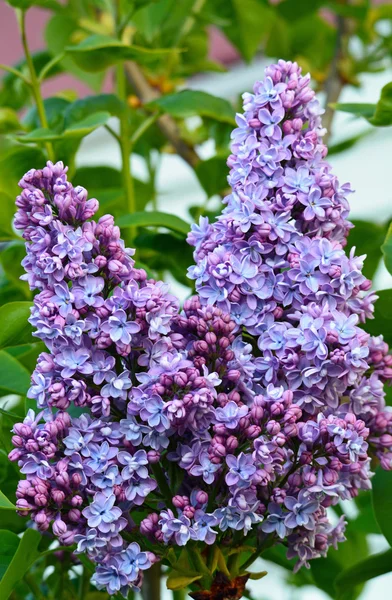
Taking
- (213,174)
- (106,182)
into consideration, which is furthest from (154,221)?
(106,182)

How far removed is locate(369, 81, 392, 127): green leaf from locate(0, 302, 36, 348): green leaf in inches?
9.9

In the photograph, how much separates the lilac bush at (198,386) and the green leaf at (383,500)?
94 mm

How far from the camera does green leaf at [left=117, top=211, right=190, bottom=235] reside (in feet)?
1.85

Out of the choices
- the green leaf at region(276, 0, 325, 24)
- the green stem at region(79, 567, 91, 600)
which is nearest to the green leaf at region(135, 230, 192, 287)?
the green stem at region(79, 567, 91, 600)

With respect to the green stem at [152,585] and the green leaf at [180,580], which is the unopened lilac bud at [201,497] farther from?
the green stem at [152,585]

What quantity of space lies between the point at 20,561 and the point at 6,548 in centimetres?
3

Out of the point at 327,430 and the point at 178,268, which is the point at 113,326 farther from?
the point at 178,268

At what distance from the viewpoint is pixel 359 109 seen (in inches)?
23.9

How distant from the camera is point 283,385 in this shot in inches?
15.7

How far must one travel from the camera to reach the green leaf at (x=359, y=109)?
0.60 meters

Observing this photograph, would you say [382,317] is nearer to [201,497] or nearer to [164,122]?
[201,497]

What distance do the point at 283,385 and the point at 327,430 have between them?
3 cm

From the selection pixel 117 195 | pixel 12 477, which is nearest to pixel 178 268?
pixel 117 195

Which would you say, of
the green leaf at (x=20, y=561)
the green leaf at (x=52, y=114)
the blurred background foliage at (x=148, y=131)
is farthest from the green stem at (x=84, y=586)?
the green leaf at (x=52, y=114)
